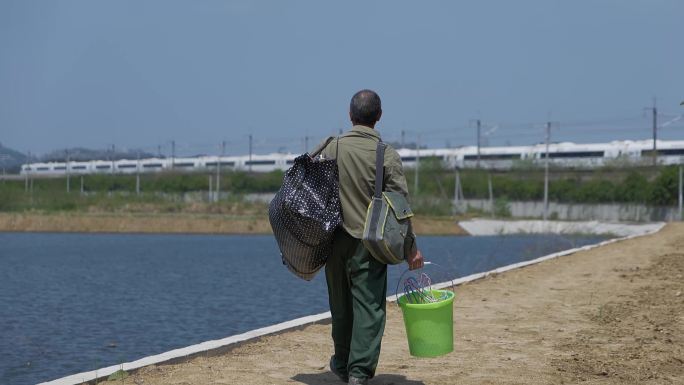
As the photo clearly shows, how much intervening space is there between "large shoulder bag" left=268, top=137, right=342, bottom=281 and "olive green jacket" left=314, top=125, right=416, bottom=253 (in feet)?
0.22

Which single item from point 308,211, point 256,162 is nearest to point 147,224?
point 308,211

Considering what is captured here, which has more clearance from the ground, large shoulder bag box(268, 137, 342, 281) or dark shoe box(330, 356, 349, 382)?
large shoulder bag box(268, 137, 342, 281)

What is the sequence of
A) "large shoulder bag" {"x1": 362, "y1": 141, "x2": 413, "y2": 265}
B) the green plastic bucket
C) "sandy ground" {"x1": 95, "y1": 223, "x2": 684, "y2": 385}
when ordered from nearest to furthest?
"large shoulder bag" {"x1": 362, "y1": 141, "x2": 413, "y2": 265}
the green plastic bucket
"sandy ground" {"x1": 95, "y1": 223, "x2": 684, "y2": 385}

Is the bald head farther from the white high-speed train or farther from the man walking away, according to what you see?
the white high-speed train

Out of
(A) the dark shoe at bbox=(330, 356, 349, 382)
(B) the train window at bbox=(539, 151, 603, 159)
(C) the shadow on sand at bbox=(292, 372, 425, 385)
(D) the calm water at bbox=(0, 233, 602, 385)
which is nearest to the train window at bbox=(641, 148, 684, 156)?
(B) the train window at bbox=(539, 151, 603, 159)

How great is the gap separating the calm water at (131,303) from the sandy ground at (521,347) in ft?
2.67

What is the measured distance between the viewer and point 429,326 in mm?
6137

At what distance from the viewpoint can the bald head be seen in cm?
601

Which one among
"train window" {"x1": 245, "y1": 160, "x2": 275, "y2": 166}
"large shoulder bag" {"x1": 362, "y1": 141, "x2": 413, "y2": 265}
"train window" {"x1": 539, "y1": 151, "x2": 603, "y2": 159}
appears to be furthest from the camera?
"train window" {"x1": 245, "y1": 160, "x2": 275, "y2": 166}

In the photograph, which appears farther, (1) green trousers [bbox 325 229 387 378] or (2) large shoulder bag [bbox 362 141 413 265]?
(1) green trousers [bbox 325 229 387 378]

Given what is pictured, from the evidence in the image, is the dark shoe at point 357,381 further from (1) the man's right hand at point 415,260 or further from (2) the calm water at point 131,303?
(2) the calm water at point 131,303

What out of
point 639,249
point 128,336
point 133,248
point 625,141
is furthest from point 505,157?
point 128,336

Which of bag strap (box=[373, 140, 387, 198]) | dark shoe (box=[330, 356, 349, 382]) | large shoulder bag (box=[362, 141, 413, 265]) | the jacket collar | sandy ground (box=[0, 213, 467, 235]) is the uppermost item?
the jacket collar

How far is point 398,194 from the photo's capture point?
5785mm
